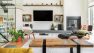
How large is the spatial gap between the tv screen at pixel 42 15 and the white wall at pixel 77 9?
2.35 ft

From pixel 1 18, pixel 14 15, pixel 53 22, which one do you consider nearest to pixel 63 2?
pixel 53 22

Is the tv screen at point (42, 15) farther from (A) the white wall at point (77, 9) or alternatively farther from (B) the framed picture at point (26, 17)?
(A) the white wall at point (77, 9)

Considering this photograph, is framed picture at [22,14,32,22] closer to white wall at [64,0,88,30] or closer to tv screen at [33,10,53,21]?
tv screen at [33,10,53,21]

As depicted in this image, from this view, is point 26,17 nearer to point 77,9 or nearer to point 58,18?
point 58,18

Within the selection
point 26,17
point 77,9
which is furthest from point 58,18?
point 26,17

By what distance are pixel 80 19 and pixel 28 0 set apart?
2582mm

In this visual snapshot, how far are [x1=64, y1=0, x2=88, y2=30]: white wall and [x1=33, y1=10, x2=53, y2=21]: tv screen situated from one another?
715mm

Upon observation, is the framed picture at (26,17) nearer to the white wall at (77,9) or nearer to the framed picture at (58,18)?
the framed picture at (58,18)

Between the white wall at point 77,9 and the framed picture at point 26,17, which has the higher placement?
the white wall at point 77,9

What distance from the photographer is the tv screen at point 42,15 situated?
8664 millimetres

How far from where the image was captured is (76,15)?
8664mm

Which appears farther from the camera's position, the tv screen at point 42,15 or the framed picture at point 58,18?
the framed picture at point 58,18

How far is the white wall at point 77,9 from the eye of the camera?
860cm

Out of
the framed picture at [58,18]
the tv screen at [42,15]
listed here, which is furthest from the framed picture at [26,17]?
the framed picture at [58,18]
